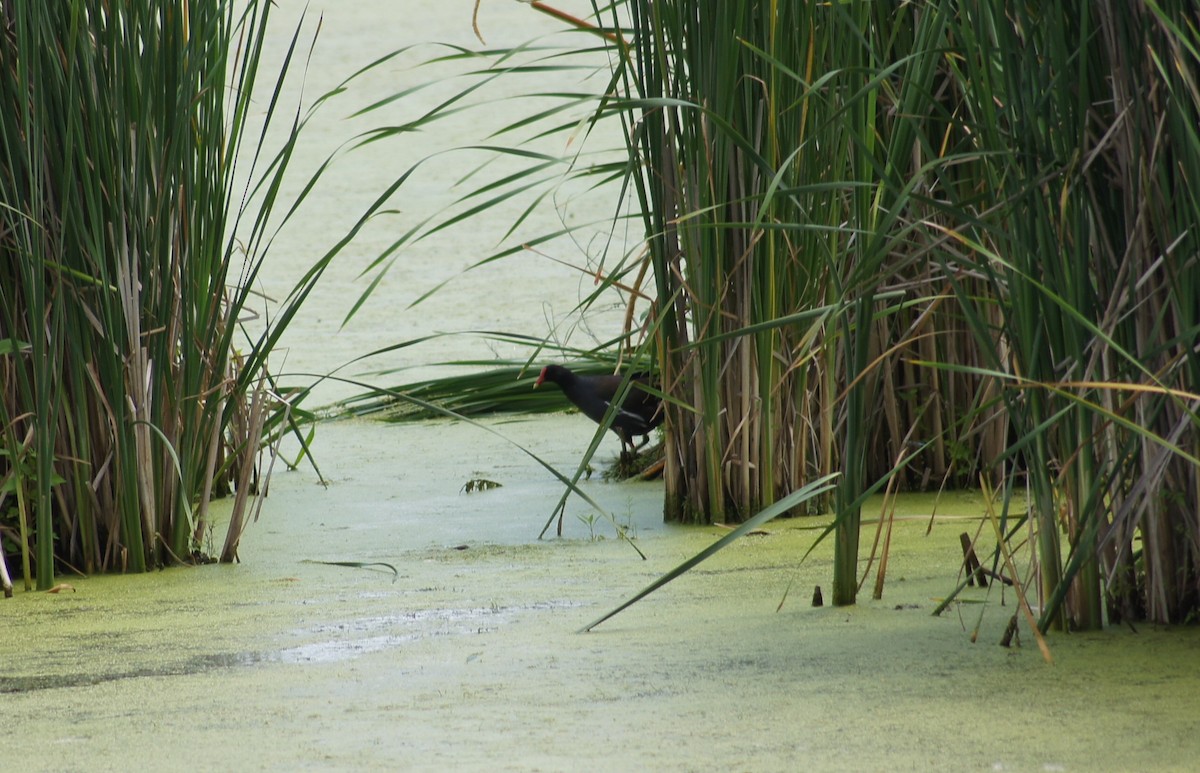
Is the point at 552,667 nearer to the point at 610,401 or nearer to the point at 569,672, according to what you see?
the point at 569,672

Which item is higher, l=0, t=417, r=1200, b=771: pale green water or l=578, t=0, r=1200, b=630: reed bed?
l=578, t=0, r=1200, b=630: reed bed

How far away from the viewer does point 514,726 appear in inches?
57.1

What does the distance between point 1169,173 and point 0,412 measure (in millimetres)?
1679

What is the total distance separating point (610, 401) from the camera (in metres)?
3.27

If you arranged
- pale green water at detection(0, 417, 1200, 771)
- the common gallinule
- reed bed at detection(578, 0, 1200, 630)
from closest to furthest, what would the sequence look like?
pale green water at detection(0, 417, 1200, 771) < reed bed at detection(578, 0, 1200, 630) < the common gallinule

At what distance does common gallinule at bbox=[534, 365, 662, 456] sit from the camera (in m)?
3.48

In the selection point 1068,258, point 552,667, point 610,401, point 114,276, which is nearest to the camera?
point 1068,258

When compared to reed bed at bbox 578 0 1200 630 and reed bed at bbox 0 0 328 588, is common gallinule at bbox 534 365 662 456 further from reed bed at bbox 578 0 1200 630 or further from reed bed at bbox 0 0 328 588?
reed bed at bbox 578 0 1200 630

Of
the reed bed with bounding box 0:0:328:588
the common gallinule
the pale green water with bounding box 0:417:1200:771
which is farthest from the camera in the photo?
the common gallinule

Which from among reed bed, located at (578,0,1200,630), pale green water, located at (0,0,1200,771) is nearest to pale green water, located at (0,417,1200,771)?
pale green water, located at (0,0,1200,771)

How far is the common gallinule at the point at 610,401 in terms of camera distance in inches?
137

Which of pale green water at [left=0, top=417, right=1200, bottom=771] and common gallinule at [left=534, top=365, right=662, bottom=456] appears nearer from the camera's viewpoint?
pale green water at [left=0, top=417, right=1200, bottom=771]

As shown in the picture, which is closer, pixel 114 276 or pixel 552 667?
pixel 552 667

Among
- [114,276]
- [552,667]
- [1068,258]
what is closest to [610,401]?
[114,276]
